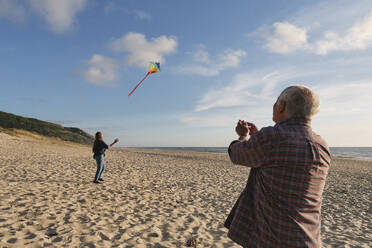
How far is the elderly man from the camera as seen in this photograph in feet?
5.05

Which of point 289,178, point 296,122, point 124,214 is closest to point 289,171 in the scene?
point 289,178

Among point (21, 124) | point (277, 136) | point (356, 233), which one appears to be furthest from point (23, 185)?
point (21, 124)

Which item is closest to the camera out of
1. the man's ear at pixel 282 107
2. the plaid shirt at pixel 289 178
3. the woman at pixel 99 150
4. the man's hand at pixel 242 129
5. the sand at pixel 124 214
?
the plaid shirt at pixel 289 178

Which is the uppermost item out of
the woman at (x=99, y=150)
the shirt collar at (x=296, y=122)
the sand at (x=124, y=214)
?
the shirt collar at (x=296, y=122)

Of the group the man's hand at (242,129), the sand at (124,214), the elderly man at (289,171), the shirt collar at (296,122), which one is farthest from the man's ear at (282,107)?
the sand at (124,214)

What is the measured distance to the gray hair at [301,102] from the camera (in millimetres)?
1630

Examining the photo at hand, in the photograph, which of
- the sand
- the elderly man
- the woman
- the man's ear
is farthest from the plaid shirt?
the woman

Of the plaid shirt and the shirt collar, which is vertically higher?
the shirt collar

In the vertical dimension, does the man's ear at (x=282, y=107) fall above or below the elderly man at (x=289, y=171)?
above

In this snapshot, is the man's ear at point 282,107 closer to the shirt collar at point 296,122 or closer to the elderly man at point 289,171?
the elderly man at point 289,171

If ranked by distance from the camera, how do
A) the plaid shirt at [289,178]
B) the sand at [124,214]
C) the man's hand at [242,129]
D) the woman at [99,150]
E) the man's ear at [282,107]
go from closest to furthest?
the plaid shirt at [289,178]
the man's ear at [282,107]
the man's hand at [242,129]
the sand at [124,214]
the woman at [99,150]

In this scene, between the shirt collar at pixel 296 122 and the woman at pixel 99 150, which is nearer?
the shirt collar at pixel 296 122

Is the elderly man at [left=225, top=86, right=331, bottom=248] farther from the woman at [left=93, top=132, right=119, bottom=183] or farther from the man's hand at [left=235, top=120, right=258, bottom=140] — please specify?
the woman at [left=93, top=132, right=119, bottom=183]

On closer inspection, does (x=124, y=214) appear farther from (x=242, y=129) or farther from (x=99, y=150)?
(x=242, y=129)
